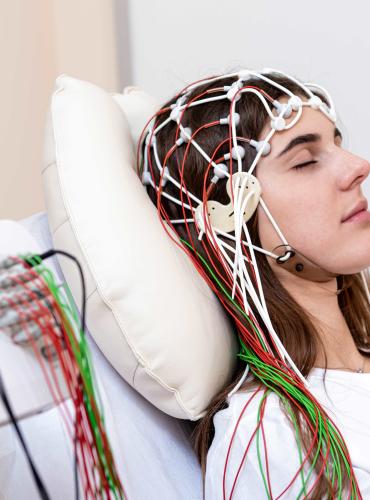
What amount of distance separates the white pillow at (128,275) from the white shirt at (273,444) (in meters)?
0.06

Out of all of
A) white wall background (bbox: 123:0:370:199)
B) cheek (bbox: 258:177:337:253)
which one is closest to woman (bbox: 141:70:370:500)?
cheek (bbox: 258:177:337:253)

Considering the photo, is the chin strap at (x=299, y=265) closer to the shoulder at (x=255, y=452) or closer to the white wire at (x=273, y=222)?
the white wire at (x=273, y=222)

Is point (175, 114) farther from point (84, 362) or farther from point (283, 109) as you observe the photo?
point (84, 362)

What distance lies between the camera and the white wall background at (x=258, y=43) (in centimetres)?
161

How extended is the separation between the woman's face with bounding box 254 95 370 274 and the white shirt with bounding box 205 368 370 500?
237mm

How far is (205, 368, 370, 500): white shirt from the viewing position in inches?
36.4

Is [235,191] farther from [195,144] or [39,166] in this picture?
[39,166]

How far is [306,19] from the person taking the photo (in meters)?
1.63

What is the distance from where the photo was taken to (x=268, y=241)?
1.12m

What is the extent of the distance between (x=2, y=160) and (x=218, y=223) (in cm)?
71

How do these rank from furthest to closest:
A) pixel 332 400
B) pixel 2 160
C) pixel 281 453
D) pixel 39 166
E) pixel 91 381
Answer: pixel 39 166 < pixel 2 160 < pixel 332 400 < pixel 281 453 < pixel 91 381

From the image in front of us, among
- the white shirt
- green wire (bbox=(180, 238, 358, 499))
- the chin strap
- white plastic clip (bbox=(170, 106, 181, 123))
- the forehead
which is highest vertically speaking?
white plastic clip (bbox=(170, 106, 181, 123))

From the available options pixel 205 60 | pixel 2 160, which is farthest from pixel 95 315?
pixel 205 60

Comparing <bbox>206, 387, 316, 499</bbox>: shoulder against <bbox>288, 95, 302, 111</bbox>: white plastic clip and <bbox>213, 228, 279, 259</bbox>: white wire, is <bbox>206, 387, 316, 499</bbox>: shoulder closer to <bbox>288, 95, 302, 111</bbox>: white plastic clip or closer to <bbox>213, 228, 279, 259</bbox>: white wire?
<bbox>213, 228, 279, 259</bbox>: white wire
